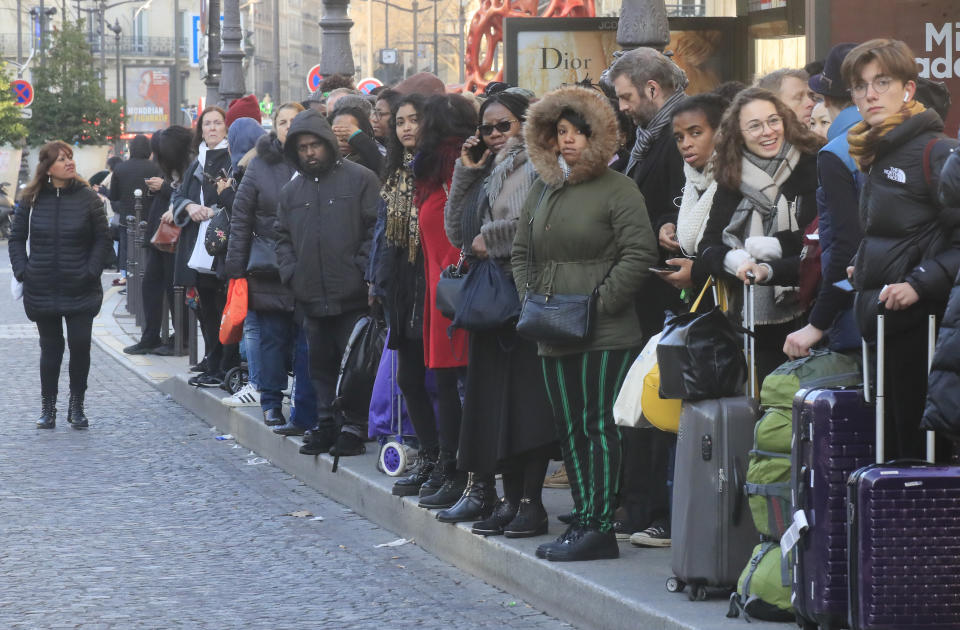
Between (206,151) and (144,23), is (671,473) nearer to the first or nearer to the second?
(206,151)

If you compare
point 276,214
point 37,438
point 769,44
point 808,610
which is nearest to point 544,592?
point 808,610

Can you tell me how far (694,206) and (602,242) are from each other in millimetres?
382

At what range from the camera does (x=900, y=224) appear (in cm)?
539

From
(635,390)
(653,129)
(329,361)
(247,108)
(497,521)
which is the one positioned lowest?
(497,521)

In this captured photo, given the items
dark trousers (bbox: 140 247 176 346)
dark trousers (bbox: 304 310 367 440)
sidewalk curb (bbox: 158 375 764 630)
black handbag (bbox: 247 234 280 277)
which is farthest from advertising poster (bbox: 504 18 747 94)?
dark trousers (bbox: 140 247 176 346)

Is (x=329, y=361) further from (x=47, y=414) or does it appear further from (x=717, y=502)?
(x=717, y=502)

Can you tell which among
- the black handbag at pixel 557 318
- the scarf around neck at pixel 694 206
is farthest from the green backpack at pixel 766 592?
the scarf around neck at pixel 694 206

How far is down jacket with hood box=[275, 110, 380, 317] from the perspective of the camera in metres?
9.67

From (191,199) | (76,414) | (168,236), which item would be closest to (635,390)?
(76,414)

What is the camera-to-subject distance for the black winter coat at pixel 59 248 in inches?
485

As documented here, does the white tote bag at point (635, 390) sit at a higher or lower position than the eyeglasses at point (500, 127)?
lower

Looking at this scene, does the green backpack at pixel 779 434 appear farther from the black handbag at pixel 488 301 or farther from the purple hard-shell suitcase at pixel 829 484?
the black handbag at pixel 488 301

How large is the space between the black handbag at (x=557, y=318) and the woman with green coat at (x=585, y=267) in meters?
0.05

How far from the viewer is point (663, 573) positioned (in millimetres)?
6496
